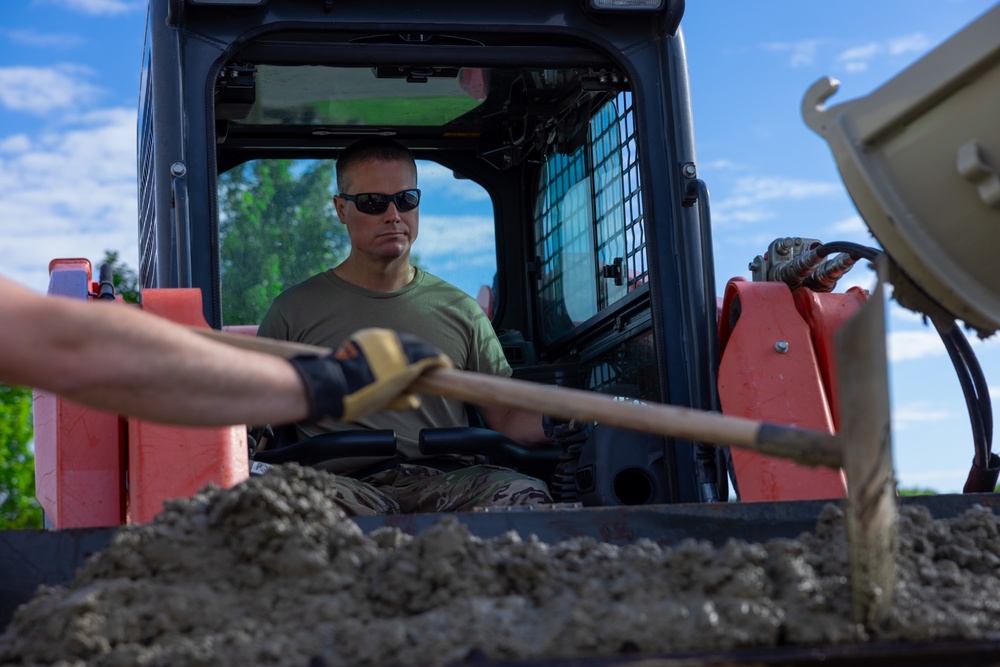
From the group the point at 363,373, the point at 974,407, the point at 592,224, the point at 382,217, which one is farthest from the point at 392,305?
the point at 363,373

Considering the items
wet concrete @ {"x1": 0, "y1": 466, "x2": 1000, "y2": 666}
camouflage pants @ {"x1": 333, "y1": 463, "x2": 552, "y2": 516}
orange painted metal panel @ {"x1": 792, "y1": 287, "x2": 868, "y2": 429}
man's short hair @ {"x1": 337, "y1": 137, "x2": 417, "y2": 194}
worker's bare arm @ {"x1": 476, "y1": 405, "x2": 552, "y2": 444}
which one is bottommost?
wet concrete @ {"x1": 0, "y1": 466, "x2": 1000, "y2": 666}

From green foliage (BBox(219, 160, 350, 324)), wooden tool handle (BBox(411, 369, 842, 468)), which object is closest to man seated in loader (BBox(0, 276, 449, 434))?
wooden tool handle (BBox(411, 369, 842, 468))

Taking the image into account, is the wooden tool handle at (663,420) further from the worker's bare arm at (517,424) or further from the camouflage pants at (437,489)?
the worker's bare arm at (517,424)

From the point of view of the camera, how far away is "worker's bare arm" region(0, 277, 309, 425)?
1.56m

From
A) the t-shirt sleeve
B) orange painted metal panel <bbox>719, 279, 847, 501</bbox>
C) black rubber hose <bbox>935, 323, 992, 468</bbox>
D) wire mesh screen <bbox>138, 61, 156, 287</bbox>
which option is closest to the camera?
orange painted metal panel <bbox>719, 279, 847, 501</bbox>

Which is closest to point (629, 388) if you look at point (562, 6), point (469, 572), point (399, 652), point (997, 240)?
point (562, 6)

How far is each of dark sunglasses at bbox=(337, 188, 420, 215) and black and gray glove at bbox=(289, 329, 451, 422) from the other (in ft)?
5.88

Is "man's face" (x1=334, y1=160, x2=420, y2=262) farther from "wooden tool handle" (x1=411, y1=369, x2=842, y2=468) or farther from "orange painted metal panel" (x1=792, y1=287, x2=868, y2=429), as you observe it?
"wooden tool handle" (x1=411, y1=369, x2=842, y2=468)

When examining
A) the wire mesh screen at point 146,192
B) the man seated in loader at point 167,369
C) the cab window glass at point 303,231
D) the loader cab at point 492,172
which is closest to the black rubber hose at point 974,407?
the loader cab at point 492,172

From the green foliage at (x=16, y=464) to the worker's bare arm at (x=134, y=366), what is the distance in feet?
42.9

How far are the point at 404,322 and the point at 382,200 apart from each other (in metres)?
0.38

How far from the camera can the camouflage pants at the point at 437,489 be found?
3053mm

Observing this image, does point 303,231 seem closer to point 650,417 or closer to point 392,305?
point 392,305

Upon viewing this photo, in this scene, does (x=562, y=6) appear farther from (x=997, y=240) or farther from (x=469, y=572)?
(x=469, y=572)
